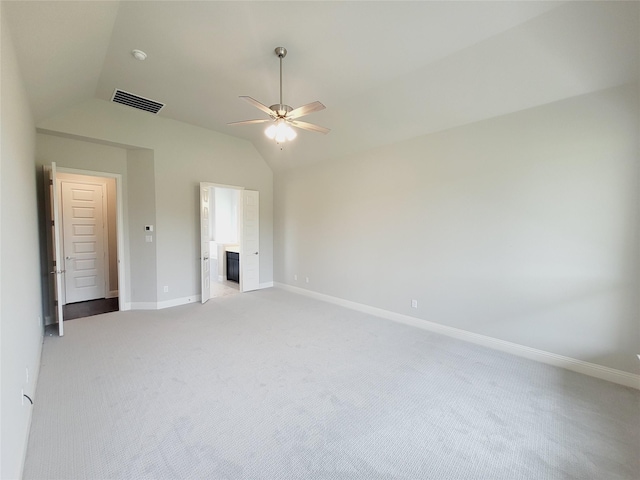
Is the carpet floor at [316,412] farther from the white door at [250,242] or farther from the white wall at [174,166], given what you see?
the white door at [250,242]

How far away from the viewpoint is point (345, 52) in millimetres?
2809

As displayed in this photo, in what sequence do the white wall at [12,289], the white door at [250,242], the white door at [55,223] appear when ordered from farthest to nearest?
1. the white door at [250,242]
2. the white door at [55,223]
3. the white wall at [12,289]

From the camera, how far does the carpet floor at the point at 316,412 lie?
1.76m

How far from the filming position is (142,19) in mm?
2473

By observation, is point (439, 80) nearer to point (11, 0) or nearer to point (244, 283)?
point (11, 0)

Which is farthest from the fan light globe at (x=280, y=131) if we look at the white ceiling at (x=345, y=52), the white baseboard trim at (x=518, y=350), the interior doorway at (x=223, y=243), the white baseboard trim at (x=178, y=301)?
the interior doorway at (x=223, y=243)

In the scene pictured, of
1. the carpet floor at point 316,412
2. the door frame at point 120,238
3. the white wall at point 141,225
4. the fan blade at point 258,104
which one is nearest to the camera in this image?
the carpet floor at point 316,412

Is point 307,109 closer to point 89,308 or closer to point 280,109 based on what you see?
point 280,109

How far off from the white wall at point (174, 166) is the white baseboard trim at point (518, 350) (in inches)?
131

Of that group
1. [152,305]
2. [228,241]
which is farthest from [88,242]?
[228,241]

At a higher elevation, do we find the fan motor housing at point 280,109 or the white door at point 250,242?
the fan motor housing at point 280,109

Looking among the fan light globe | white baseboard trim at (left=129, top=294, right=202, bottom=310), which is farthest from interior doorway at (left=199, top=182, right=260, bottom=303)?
the fan light globe

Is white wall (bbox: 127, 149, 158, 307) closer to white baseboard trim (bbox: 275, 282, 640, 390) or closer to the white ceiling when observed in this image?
the white ceiling

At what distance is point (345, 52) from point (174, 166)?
372 cm
